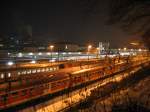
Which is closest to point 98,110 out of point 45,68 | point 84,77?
point 84,77

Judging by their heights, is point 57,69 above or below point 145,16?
below

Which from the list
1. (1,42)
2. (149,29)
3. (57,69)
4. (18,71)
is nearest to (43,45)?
(1,42)

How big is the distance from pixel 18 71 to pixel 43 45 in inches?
3020

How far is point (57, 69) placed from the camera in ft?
140

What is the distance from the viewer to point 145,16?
905cm

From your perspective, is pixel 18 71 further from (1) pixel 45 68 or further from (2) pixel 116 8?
(2) pixel 116 8

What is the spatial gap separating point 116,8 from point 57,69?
34339 mm

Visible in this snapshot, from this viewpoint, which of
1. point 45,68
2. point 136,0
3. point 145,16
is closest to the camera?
point 136,0

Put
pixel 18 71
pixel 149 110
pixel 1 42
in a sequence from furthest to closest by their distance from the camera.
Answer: pixel 1 42, pixel 18 71, pixel 149 110

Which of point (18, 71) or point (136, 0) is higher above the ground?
point (136, 0)

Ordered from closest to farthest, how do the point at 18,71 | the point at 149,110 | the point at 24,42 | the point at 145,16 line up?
1. the point at 149,110
2. the point at 145,16
3. the point at 18,71
4. the point at 24,42

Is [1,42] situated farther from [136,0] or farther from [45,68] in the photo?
[136,0]

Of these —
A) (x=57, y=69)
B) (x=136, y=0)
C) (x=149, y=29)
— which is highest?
(x=136, y=0)

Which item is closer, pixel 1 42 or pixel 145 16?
pixel 145 16
